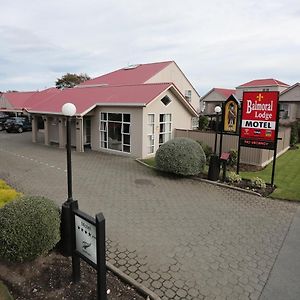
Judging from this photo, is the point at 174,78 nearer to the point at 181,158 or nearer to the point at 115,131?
the point at 115,131

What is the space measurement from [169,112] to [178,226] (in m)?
12.2

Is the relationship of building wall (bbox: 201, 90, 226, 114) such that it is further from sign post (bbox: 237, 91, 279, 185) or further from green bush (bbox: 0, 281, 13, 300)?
green bush (bbox: 0, 281, 13, 300)

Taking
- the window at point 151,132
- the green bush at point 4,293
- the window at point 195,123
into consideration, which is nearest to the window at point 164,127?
the window at point 151,132

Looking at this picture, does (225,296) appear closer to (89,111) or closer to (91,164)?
(91,164)

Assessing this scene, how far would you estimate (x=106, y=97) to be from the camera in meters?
19.8

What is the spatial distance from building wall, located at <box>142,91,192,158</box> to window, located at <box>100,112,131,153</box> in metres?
1.28

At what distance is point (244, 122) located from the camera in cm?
1259

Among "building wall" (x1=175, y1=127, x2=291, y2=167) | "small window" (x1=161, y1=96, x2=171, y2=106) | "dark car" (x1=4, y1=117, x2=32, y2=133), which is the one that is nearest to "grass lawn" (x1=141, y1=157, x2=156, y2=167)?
"building wall" (x1=175, y1=127, x2=291, y2=167)

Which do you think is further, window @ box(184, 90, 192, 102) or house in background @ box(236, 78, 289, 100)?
house in background @ box(236, 78, 289, 100)

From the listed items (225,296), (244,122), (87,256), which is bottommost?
(225,296)

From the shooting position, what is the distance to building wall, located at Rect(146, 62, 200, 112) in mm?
31348

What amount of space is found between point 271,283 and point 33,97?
4656 cm

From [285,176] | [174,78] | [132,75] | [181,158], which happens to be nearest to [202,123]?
[174,78]

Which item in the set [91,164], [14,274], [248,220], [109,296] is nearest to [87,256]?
[109,296]
